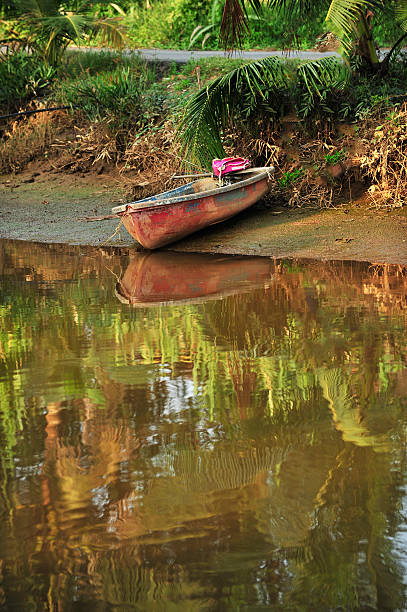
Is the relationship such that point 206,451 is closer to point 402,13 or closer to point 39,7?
point 402,13

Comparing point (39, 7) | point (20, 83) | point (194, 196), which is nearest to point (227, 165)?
point (194, 196)

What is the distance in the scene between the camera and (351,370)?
251 inches

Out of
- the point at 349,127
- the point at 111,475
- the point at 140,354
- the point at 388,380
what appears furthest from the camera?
the point at 349,127

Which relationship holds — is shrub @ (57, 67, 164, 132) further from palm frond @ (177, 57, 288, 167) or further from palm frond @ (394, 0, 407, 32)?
palm frond @ (394, 0, 407, 32)

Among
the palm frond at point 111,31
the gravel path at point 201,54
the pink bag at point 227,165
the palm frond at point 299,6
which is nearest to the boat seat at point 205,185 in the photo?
the pink bag at point 227,165

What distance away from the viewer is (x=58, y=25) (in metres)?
16.6

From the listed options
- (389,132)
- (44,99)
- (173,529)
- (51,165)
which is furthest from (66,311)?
(44,99)

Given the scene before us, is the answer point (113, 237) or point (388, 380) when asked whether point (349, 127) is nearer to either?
point (113, 237)

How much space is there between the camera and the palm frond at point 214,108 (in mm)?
12141

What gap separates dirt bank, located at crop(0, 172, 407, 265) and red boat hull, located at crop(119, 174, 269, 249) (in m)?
0.35

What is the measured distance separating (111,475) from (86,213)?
9697 millimetres

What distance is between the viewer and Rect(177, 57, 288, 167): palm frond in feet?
39.8

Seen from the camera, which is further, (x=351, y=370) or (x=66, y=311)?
(x=66, y=311)

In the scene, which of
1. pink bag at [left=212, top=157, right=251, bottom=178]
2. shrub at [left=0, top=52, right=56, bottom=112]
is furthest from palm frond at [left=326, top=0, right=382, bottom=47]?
shrub at [left=0, top=52, right=56, bottom=112]
